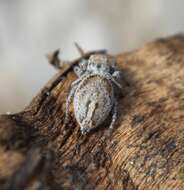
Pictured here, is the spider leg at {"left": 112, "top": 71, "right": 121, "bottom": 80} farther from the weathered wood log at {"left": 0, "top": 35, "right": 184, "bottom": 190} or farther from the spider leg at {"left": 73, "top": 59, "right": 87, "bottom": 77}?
the spider leg at {"left": 73, "top": 59, "right": 87, "bottom": 77}

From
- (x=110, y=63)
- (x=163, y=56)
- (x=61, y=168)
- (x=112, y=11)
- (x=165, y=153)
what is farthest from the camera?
(x=112, y=11)

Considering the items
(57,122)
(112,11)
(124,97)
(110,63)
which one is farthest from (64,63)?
(112,11)

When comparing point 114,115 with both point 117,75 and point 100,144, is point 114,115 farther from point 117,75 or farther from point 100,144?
point 117,75

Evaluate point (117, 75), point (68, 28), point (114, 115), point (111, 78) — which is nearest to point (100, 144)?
point (114, 115)

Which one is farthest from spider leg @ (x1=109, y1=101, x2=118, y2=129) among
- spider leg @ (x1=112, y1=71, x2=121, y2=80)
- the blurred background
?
the blurred background

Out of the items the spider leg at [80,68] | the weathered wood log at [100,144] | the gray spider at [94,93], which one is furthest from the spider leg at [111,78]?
the spider leg at [80,68]

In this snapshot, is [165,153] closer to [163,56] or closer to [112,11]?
[163,56]

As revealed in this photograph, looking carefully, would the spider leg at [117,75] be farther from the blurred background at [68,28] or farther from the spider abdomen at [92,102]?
the blurred background at [68,28]
